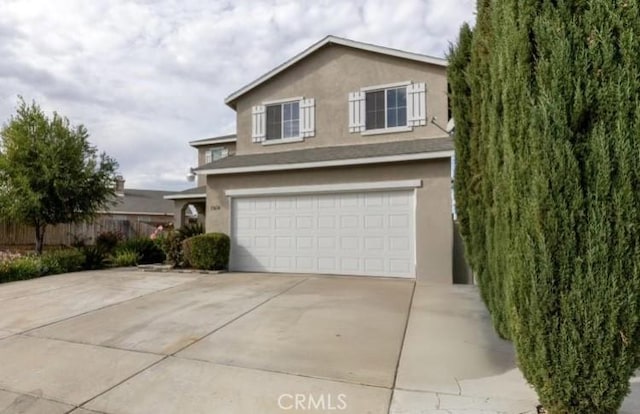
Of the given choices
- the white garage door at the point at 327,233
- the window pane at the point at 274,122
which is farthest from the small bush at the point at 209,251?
the window pane at the point at 274,122

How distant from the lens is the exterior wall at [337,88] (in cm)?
1043

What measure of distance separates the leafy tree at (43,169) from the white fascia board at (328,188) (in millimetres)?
5267

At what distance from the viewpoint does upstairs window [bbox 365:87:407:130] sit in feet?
35.2

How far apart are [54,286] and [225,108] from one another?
8301mm

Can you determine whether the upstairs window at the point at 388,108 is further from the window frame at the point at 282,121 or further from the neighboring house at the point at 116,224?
the neighboring house at the point at 116,224

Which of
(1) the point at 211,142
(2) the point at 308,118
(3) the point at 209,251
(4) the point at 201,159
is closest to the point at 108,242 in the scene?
(3) the point at 209,251

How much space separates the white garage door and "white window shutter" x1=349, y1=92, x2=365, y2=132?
2512 mm

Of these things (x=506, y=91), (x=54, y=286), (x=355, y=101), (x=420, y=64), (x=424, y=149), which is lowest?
(x=54, y=286)

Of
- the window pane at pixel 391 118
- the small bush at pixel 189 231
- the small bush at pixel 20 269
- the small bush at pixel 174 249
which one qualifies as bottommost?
the small bush at pixel 20 269

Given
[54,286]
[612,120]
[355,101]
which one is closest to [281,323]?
[612,120]

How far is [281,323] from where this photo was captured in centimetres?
524

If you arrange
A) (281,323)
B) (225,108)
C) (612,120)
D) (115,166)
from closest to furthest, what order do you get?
(612,120) → (281,323) → (115,166) → (225,108)

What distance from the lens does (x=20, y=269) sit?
963cm

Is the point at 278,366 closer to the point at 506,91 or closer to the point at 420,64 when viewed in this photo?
the point at 506,91
